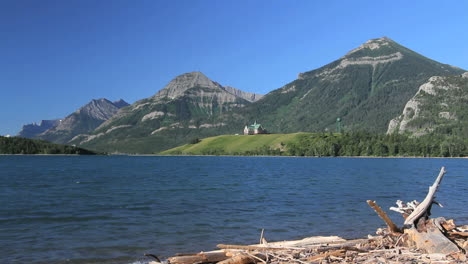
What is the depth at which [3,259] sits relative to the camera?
23.0 metres

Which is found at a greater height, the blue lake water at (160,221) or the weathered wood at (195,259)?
the weathered wood at (195,259)

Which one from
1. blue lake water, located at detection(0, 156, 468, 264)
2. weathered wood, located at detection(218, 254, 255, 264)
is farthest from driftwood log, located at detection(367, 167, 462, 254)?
blue lake water, located at detection(0, 156, 468, 264)

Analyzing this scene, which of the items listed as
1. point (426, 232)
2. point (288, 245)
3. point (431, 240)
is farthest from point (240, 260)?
point (426, 232)

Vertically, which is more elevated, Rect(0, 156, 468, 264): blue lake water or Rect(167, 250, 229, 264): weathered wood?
Rect(167, 250, 229, 264): weathered wood

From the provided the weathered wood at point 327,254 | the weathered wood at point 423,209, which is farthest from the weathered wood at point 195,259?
the weathered wood at point 423,209

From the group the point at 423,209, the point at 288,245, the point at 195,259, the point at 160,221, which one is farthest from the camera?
the point at 160,221

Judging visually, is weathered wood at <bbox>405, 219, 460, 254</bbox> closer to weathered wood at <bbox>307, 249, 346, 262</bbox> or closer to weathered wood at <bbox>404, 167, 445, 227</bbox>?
weathered wood at <bbox>404, 167, 445, 227</bbox>

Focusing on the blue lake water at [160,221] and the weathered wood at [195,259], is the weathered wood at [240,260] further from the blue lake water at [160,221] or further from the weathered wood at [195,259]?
the blue lake water at [160,221]

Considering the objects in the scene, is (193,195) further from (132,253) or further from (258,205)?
(132,253)

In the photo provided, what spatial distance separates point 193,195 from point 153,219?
2130 centimetres

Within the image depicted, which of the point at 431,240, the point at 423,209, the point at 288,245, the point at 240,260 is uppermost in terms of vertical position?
the point at 423,209

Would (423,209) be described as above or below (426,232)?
above

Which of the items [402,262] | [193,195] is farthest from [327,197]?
[402,262]

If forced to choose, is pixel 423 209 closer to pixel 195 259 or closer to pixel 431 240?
pixel 431 240
